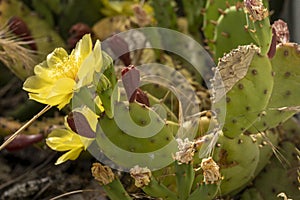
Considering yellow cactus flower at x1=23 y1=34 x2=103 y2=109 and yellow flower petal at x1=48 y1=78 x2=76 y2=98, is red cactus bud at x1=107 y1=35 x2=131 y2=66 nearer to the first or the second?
yellow cactus flower at x1=23 y1=34 x2=103 y2=109

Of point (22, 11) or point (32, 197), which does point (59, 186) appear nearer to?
point (32, 197)

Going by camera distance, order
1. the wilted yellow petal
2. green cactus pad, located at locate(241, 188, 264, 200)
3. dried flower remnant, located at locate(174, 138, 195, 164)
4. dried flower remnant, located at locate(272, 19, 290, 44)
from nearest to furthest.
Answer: dried flower remnant, located at locate(174, 138, 195, 164) < the wilted yellow petal < dried flower remnant, located at locate(272, 19, 290, 44) < green cactus pad, located at locate(241, 188, 264, 200)

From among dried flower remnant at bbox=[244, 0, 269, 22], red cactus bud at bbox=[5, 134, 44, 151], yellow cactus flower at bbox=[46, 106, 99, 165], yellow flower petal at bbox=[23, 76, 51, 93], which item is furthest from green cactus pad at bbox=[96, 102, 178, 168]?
red cactus bud at bbox=[5, 134, 44, 151]

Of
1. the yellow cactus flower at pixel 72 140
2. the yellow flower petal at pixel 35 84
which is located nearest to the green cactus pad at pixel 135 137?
the yellow cactus flower at pixel 72 140

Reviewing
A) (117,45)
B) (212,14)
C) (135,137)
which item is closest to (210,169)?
(135,137)

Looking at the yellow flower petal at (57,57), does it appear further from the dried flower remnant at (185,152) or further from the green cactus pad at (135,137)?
the dried flower remnant at (185,152)

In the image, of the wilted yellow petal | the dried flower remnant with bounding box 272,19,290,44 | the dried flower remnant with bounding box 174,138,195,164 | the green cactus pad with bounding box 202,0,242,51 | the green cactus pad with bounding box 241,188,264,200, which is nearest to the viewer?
the dried flower remnant with bounding box 174,138,195,164

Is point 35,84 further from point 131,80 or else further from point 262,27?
point 262,27

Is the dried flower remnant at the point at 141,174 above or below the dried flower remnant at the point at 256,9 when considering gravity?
below
